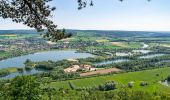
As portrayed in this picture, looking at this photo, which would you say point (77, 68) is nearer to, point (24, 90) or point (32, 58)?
point (32, 58)

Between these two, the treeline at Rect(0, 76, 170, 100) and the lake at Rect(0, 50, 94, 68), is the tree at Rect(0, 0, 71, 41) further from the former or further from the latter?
the lake at Rect(0, 50, 94, 68)

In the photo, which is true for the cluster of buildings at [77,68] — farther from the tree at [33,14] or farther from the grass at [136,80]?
the tree at [33,14]

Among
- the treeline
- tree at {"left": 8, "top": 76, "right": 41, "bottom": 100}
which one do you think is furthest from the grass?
tree at {"left": 8, "top": 76, "right": 41, "bottom": 100}

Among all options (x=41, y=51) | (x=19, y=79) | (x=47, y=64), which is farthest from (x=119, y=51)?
(x=19, y=79)

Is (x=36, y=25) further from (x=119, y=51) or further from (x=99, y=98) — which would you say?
(x=119, y=51)

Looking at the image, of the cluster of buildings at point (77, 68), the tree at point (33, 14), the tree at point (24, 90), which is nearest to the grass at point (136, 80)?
the cluster of buildings at point (77, 68)
